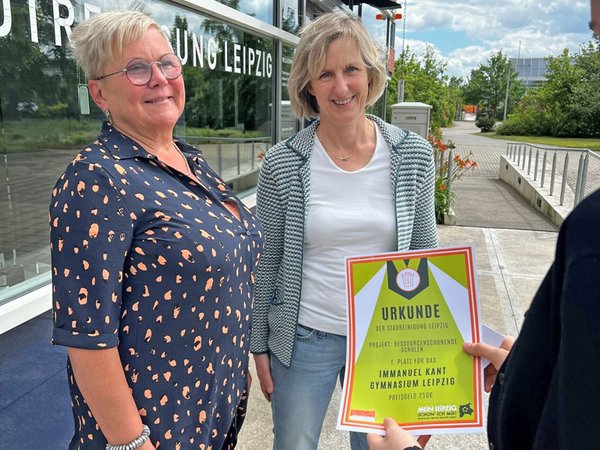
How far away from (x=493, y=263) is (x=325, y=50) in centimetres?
488

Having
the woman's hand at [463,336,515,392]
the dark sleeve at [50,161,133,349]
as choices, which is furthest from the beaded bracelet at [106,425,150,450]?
the woman's hand at [463,336,515,392]

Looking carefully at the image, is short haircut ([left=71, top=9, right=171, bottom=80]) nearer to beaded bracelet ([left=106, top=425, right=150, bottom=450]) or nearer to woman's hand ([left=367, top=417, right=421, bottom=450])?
beaded bracelet ([left=106, top=425, right=150, bottom=450])

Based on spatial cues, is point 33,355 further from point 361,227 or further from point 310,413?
point 361,227

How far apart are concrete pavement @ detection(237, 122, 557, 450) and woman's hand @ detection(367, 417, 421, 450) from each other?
1782 millimetres

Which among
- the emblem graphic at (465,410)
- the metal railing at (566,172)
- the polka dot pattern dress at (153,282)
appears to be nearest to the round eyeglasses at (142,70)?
the polka dot pattern dress at (153,282)

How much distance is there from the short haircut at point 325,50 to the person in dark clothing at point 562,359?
4.04 ft

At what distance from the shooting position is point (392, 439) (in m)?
1.19

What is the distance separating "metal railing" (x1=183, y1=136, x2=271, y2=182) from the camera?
485cm

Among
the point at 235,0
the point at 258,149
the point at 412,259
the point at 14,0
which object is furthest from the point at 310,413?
the point at 258,149

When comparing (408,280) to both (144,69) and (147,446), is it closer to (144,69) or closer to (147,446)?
(147,446)

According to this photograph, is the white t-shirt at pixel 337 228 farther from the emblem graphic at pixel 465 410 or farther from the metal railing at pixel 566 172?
the metal railing at pixel 566 172

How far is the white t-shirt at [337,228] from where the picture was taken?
1782 millimetres

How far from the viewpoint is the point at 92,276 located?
3.86 feet

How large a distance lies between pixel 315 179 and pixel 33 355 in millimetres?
1774
